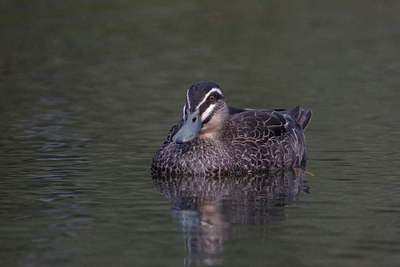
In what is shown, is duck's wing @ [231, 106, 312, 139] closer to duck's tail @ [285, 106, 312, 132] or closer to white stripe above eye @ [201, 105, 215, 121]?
duck's tail @ [285, 106, 312, 132]

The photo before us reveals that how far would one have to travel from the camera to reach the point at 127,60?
24.3 m

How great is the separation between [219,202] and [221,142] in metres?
2.17

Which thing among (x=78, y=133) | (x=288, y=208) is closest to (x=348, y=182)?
(x=288, y=208)

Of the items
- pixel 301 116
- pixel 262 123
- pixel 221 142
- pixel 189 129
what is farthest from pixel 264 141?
pixel 301 116

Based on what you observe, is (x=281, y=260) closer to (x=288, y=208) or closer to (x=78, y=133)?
(x=288, y=208)

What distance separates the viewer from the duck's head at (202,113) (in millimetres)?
11977

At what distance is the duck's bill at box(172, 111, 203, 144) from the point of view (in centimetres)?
1185

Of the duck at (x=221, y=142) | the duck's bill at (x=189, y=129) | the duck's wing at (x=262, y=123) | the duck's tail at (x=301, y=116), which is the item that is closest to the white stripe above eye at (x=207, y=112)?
the duck at (x=221, y=142)

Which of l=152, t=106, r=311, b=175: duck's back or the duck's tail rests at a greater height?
the duck's tail

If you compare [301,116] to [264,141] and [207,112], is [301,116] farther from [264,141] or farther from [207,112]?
[207,112]

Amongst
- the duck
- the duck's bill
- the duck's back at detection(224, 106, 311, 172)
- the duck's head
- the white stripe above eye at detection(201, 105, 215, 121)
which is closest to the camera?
the duck's bill

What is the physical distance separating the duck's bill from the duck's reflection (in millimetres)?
627

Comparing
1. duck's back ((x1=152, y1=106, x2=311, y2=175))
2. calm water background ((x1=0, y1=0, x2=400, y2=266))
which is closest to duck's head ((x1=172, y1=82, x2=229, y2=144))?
duck's back ((x1=152, y1=106, x2=311, y2=175))

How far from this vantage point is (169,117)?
1688 cm
